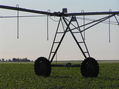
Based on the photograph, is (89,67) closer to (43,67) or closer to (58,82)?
(43,67)

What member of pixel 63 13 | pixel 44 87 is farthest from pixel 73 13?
pixel 44 87

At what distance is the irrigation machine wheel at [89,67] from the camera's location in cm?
2412

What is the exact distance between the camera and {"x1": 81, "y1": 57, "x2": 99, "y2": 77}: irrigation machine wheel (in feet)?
79.2

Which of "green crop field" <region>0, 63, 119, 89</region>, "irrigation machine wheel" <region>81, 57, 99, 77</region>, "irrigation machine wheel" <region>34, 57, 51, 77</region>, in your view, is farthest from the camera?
"irrigation machine wheel" <region>34, 57, 51, 77</region>

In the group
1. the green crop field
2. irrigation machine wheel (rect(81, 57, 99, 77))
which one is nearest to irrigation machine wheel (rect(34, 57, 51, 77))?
the green crop field

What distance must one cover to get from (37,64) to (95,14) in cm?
500

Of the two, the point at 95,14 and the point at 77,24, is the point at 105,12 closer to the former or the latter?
the point at 95,14

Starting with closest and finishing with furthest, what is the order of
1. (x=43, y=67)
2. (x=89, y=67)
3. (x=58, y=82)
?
(x=58, y=82), (x=89, y=67), (x=43, y=67)

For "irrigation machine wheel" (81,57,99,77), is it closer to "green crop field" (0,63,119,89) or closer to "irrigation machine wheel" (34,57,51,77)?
"green crop field" (0,63,119,89)

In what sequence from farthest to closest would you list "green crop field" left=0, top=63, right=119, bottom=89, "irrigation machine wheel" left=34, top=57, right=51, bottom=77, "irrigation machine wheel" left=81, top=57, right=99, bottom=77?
1. "irrigation machine wheel" left=34, top=57, right=51, bottom=77
2. "irrigation machine wheel" left=81, top=57, right=99, bottom=77
3. "green crop field" left=0, top=63, right=119, bottom=89

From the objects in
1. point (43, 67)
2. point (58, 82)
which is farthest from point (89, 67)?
point (58, 82)

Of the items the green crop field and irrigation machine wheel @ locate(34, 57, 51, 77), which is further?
irrigation machine wheel @ locate(34, 57, 51, 77)

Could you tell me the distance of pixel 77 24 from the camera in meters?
26.1

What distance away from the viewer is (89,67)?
24.2m
